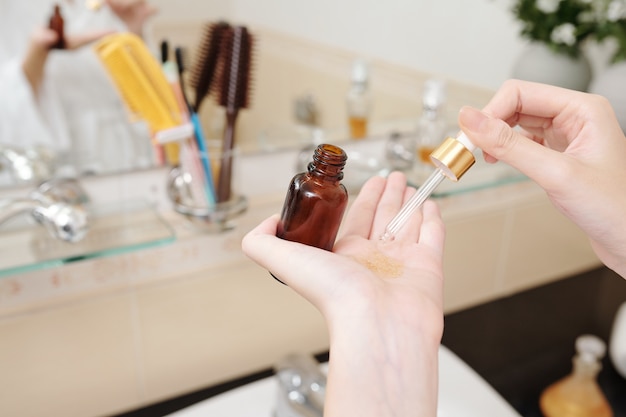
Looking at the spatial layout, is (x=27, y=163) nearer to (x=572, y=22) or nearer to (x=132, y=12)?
(x=132, y=12)

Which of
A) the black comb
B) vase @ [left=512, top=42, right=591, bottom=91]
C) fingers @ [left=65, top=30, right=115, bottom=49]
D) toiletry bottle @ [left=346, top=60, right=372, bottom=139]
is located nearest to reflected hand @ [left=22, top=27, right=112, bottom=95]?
fingers @ [left=65, top=30, right=115, bottom=49]

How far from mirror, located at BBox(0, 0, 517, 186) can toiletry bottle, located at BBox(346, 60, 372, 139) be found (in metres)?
0.02

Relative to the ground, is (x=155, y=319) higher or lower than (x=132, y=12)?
lower

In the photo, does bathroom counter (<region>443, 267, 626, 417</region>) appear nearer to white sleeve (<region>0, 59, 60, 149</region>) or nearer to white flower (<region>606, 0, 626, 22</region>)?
white flower (<region>606, 0, 626, 22</region>)

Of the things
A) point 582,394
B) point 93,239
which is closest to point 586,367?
point 582,394

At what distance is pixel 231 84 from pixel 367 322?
42cm

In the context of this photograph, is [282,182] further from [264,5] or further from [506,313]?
[506,313]

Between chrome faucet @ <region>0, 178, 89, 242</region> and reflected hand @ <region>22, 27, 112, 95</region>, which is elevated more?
reflected hand @ <region>22, 27, 112, 95</region>

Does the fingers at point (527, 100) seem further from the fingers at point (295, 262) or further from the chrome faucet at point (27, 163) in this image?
the chrome faucet at point (27, 163)

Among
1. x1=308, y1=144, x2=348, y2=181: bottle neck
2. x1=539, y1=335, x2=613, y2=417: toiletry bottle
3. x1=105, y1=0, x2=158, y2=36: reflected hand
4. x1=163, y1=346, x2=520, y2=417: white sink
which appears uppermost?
x1=105, y1=0, x2=158, y2=36: reflected hand

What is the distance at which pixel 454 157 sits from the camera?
0.54 metres

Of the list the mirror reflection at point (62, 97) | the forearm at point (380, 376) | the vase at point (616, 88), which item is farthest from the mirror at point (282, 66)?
the forearm at point (380, 376)

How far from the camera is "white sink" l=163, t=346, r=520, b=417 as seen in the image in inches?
33.4

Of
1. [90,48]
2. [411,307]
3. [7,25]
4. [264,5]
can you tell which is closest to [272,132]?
[264,5]
